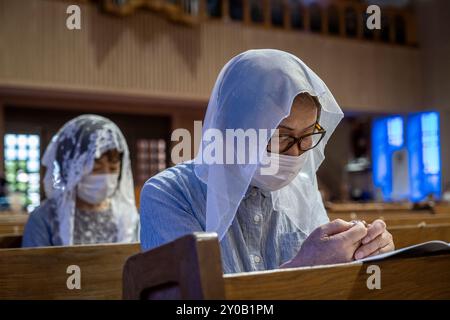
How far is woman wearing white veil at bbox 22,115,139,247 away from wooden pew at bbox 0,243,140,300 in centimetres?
96

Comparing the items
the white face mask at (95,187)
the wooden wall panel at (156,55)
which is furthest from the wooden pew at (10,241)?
the wooden wall panel at (156,55)

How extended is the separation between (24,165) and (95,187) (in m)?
8.59

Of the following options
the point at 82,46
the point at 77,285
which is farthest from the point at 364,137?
the point at 77,285

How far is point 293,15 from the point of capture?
13305 mm

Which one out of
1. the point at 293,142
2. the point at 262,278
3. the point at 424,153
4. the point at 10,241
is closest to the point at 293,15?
the point at 424,153

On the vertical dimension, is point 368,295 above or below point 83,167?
below

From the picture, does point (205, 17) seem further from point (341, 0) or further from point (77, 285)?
point (77, 285)

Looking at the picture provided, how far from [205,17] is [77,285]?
10.1 metres

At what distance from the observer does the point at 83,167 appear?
3.69m

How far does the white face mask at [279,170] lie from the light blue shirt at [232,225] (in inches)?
3.1

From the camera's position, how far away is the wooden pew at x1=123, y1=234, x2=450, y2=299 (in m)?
1.07

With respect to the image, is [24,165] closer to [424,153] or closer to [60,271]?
[424,153]

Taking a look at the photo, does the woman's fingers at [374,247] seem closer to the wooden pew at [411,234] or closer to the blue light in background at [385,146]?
the wooden pew at [411,234]

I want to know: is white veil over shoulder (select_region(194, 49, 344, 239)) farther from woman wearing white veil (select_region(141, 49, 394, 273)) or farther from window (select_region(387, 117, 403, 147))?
window (select_region(387, 117, 403, 147))
